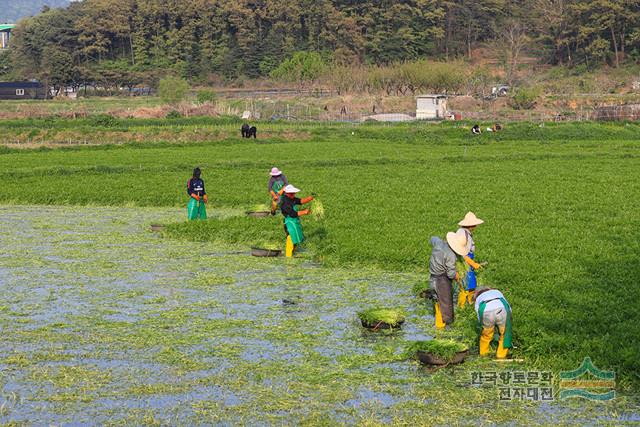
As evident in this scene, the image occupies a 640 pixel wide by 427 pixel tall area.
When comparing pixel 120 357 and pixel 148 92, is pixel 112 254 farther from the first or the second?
pixel 148 92

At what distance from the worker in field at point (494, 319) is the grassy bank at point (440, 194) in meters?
0.38

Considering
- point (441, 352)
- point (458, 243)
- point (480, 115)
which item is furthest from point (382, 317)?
point (480, 115)

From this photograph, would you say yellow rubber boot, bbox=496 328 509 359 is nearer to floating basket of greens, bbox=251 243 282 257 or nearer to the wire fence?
floating basket of greens, bbox=251 243 282 257

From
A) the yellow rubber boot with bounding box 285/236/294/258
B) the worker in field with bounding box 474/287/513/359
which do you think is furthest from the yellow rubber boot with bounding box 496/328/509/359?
the yellow rubber boot with bounding box 285/236/294/258

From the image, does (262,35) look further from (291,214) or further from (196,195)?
(291,214)

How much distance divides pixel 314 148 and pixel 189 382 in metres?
39.4

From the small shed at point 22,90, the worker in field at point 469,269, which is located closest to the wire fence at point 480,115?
the small shed at point 22,90

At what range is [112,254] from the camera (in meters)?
21.1

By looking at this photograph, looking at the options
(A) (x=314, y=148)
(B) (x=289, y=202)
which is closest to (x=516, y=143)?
(A) (x=314, y=148)

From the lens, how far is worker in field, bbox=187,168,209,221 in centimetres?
2453

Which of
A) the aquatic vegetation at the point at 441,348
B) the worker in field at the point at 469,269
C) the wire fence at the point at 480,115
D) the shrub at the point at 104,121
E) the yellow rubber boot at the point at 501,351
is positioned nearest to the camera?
the aquatic vegetation at the point at 441,348

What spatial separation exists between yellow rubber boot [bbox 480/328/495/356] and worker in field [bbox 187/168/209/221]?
43.0 ft

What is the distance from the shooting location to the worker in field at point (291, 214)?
1998 cm

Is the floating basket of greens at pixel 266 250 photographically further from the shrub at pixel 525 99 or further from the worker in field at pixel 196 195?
the shrub at pixel 525 99
